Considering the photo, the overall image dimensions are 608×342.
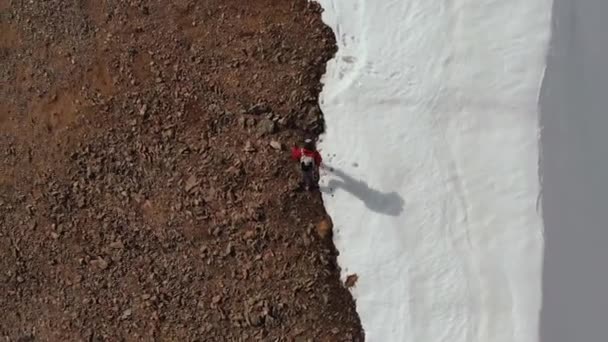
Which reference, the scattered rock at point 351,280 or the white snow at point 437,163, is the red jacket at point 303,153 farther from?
the scattered rock at point 351,280

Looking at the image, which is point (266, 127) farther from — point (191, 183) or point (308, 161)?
point (191, 183)

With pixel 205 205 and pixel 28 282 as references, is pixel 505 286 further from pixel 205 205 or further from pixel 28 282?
pixel 28 282

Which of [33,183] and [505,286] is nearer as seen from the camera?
[505,286]

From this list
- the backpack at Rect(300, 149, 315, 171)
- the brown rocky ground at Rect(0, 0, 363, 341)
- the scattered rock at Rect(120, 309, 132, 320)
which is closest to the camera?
the backpack at Rect(300, 149, 315, 171)

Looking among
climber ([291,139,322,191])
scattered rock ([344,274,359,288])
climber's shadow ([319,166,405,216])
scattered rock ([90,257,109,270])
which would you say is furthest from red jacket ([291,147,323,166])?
scattered rock ([90,257,109,270])

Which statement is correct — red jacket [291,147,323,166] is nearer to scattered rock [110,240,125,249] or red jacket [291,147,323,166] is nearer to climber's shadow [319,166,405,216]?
climber's shadow [319,166,405,216]

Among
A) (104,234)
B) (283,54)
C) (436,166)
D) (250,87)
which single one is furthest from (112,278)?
(436,166)

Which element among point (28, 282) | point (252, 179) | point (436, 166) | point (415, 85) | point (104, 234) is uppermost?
point (415, 85)
